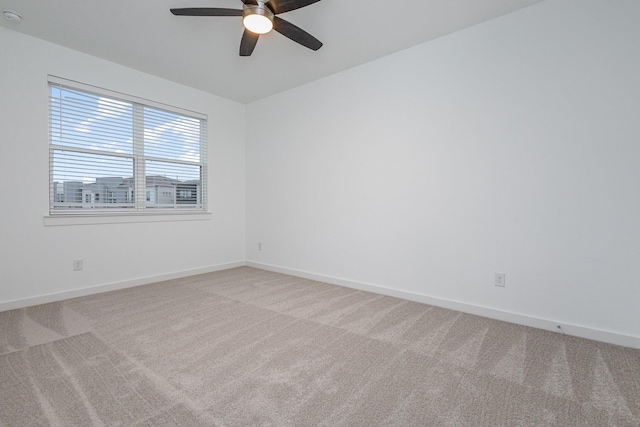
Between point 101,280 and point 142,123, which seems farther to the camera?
point 142,123

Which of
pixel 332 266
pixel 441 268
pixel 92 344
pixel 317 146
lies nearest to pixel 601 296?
pixel 441 268

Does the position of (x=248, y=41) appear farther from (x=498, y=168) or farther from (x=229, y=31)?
(x=498, y=168)

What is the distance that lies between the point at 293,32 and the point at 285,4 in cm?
29

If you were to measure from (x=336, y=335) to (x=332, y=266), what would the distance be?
1.52 meters

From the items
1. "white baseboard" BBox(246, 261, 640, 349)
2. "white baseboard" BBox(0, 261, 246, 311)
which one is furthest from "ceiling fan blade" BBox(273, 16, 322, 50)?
"white baseboard" BBox(0, 261, 246, 311)

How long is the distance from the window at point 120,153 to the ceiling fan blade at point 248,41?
1868mm

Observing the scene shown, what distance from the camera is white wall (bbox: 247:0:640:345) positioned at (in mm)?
2107

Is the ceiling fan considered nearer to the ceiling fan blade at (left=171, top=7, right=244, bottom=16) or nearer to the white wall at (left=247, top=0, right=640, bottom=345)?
the ceiling fan blade at (left=171, top=7, right=244, bottom=16)

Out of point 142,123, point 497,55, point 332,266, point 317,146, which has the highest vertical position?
point 497,55

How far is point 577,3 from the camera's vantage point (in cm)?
220

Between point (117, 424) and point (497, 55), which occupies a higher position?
point (497, 55)

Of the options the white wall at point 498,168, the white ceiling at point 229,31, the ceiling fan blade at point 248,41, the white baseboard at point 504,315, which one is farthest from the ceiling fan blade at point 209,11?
the white baseboard at point 504,315

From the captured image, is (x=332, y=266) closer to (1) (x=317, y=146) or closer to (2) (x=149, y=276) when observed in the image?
(1) (x=317, y=146)

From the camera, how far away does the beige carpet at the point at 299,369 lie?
4.57ft
